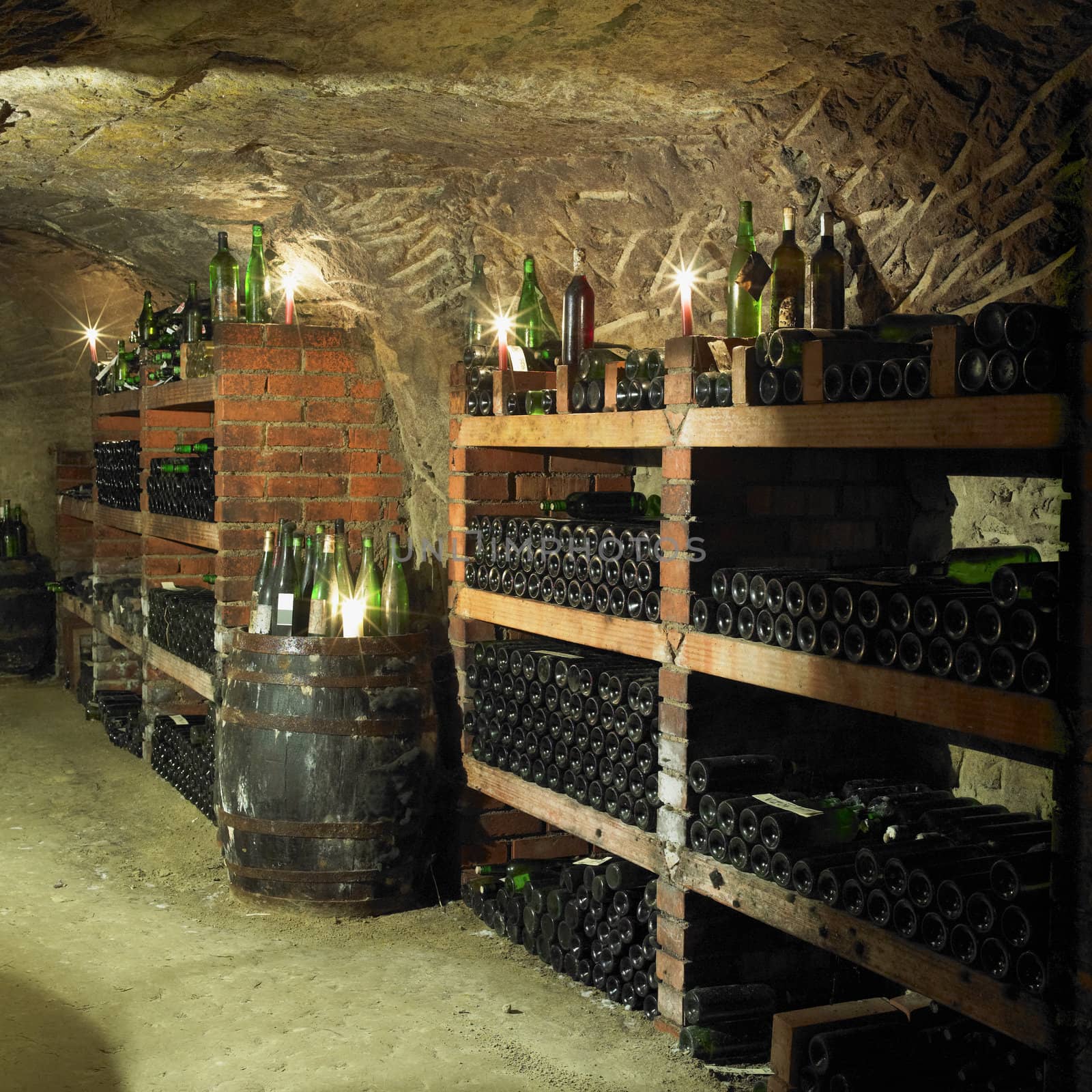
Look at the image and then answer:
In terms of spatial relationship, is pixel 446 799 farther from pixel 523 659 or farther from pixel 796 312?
pixel 796 312

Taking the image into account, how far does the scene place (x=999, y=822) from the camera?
297 cm

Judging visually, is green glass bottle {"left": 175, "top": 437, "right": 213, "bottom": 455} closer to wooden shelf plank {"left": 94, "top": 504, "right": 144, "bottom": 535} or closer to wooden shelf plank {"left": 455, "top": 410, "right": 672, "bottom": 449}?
wooden shelf plank {"left": 94, "top": 504, "right": 144, "bottom": 535}

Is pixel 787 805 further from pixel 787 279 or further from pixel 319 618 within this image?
pixel 319 618

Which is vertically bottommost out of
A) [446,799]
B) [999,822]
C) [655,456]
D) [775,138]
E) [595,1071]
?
[595,1071]

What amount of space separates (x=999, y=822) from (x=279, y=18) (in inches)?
97.4

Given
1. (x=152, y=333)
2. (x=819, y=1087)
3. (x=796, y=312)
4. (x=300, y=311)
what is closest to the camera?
(x=819, y=1087)

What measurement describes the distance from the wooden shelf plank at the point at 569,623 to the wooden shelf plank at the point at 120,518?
289 centimetres

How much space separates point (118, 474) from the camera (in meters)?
7.23

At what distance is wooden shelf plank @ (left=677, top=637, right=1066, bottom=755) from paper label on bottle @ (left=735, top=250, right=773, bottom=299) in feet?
3.34

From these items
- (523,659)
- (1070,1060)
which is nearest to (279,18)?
(523,659)

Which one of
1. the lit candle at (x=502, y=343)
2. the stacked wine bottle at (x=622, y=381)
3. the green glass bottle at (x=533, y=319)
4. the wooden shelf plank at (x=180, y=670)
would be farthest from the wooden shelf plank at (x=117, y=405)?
the stacked wine bottle at (x=622, y=381)

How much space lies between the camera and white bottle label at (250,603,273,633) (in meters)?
4.73

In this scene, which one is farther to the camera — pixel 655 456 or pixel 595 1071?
pixel 655 456

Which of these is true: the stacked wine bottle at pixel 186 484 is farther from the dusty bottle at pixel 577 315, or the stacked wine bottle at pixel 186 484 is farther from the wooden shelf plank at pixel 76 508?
the dusty bottle at pixel 577 315
